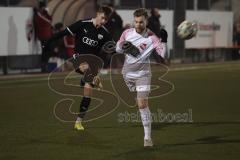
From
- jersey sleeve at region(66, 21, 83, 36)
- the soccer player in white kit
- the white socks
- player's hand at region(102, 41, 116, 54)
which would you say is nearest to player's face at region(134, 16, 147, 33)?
the soccer player in white kit

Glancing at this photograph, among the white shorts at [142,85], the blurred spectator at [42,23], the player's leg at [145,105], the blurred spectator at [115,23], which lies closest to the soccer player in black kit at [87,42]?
the white shorts at [142,85]

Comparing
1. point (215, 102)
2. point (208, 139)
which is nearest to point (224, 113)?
point (215, 102)

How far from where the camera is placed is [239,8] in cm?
3512

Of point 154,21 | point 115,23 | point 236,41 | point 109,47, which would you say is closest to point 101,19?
point 109,47

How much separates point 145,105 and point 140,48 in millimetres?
904

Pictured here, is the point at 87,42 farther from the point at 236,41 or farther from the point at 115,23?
the point at 236,41

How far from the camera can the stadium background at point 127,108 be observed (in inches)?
409

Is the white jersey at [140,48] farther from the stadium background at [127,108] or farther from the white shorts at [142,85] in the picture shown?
the stadium background at [127,108]

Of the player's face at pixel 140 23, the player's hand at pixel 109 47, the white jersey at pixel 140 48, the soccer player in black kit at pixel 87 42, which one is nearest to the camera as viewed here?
the player's face at pixel 140 23

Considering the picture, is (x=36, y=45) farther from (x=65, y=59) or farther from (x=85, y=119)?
(x=85, y=119)

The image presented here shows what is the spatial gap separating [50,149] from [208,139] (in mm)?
2688

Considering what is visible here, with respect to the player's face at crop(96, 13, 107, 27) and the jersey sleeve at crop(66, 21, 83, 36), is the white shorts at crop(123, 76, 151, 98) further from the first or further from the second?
the jersey sleeve at crop(66, 21, 83, 36)

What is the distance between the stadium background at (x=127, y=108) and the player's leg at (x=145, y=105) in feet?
0.69

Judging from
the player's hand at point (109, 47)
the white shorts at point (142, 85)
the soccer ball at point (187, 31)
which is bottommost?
the white shorts at point (142, 85)
